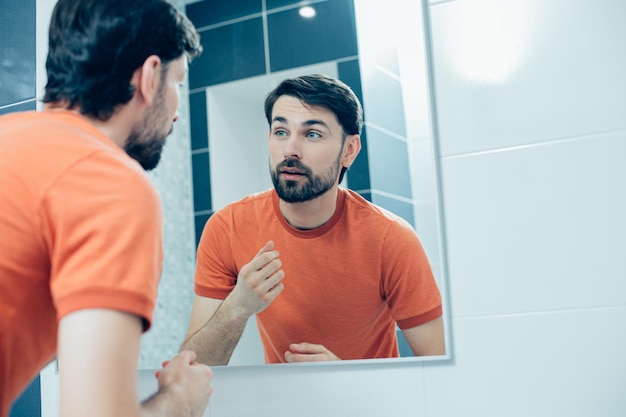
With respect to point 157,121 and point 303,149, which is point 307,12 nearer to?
point 303,149

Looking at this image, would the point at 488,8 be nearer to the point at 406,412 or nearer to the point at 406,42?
the point at 406,42

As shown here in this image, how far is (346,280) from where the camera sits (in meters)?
1.34

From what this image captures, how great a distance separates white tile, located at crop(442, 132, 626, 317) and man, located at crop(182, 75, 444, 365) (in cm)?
9

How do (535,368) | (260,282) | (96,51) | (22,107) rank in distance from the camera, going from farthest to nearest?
(22,107) < (260,282) < (535,368) < (96,51)

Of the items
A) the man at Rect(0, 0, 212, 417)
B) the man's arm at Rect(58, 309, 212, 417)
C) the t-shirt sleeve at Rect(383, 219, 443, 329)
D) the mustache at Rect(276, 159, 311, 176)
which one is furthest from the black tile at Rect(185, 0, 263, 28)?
the man's arm at Rect(58, 309, 212, 417)

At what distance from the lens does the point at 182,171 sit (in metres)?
1.55

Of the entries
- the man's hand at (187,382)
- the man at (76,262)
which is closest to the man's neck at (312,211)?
the man's hand at (187,382)

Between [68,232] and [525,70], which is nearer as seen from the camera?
[68,232]

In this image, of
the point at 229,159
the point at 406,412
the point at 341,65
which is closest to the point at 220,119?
the point at 229,159

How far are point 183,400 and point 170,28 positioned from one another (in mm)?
554

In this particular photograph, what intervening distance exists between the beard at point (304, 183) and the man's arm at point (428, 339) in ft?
1.10

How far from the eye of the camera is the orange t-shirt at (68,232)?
0.74 metres

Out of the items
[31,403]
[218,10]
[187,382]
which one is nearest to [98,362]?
[187,382]

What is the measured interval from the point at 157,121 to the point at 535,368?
0.79m
